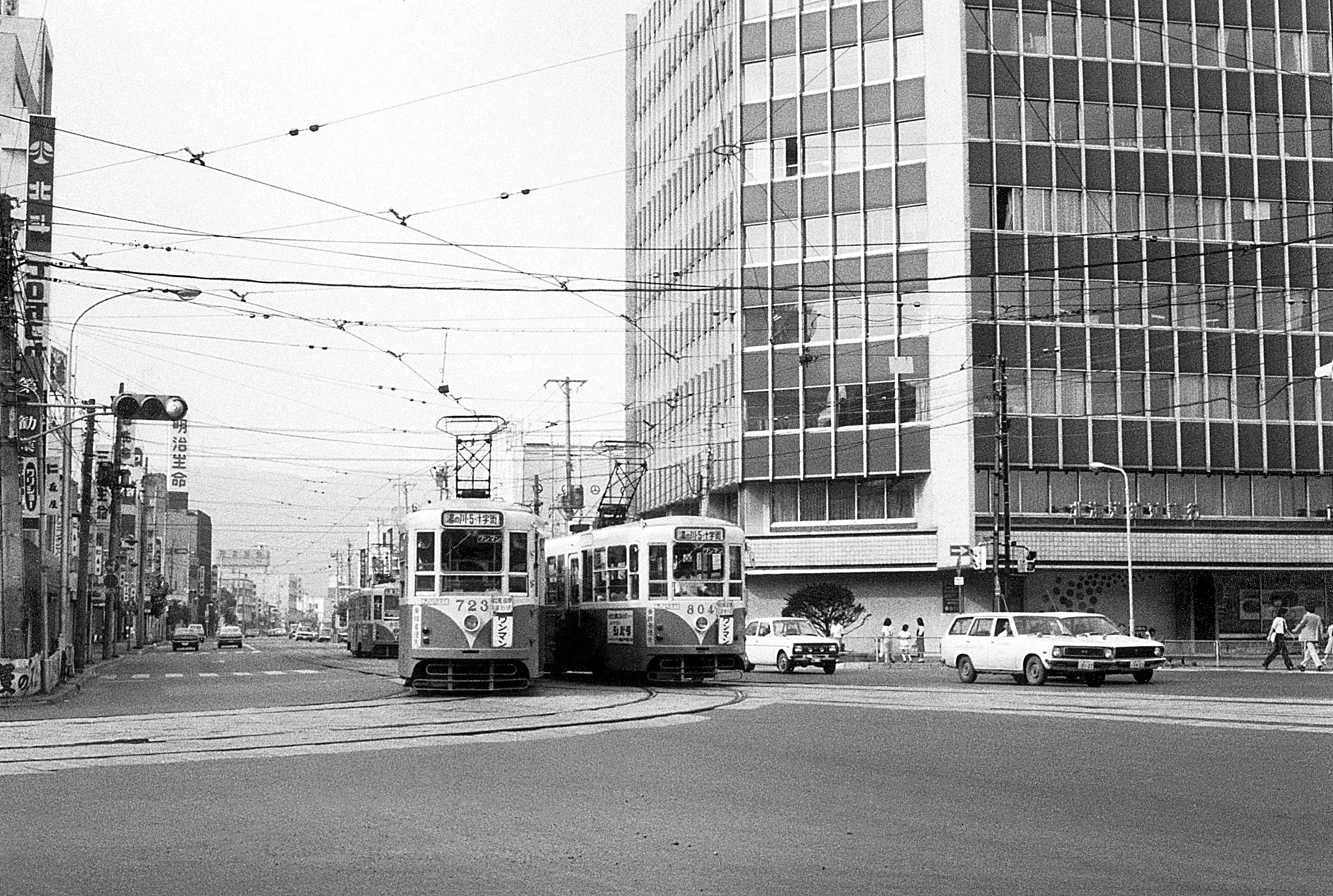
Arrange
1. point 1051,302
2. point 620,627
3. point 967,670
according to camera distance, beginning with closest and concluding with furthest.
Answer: point 620,627
point 967,670
point 1051,302

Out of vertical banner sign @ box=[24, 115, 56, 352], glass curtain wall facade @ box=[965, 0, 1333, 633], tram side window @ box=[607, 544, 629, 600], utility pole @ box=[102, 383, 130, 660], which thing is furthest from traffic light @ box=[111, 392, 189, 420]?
glass curtain wall facade @ box=[965, 0, 1333, 633]

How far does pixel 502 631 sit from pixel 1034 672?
36.3ft

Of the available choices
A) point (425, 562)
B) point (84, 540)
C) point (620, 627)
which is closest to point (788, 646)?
point (620, 627)

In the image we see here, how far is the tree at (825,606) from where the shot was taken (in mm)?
53906

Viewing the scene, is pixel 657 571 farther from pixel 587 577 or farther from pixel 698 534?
pixel 587 577

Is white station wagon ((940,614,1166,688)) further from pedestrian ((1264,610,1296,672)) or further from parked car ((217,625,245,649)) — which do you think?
parked car ((217,625,245,649))

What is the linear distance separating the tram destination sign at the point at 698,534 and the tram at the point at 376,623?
26800mm

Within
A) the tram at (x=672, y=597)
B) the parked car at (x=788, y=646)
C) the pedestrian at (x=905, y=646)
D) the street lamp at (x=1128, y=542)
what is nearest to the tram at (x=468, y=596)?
the tram at (x=672, y=597)

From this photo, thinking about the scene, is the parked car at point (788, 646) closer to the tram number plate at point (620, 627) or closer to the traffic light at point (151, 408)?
the tram number plate at point (620, 627)

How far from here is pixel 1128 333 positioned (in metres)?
55.8

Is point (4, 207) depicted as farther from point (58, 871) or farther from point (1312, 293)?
point (1312, 293)

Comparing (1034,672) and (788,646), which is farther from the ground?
(788,646)

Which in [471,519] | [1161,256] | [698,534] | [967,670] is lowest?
[967,670]

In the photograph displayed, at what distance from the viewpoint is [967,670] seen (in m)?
32.0
